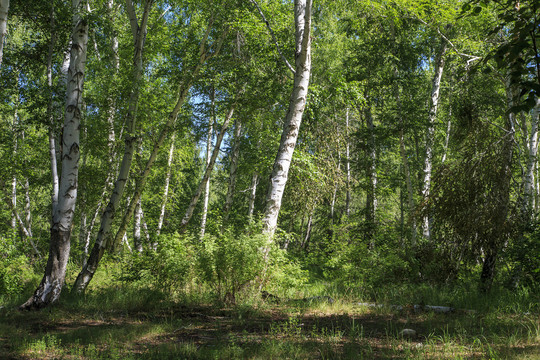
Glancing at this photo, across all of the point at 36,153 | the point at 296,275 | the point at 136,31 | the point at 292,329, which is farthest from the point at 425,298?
the point at 36,153

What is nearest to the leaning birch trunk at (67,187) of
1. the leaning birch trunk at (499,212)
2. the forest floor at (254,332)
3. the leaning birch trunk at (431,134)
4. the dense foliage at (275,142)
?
the forest floor at (254,332)

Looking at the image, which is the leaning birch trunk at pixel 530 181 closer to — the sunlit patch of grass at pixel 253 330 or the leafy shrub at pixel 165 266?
the sunlit patch of grass at pixel 253 330

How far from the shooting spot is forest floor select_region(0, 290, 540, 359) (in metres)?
3.79

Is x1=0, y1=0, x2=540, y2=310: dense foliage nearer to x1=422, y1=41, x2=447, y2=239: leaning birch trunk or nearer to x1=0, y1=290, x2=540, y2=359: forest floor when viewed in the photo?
x1=422, y1=41, x2=447, y2=239: leaning birch trunk

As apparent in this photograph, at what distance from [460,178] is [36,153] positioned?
14.5 m

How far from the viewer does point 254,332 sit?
4.80 m

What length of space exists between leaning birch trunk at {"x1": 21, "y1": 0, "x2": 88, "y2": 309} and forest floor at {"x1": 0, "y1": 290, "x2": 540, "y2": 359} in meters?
0.36

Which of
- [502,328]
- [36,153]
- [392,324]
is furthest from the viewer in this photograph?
[36,153]

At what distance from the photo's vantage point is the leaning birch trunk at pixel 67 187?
20.6 feet

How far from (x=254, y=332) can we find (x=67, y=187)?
4159mm

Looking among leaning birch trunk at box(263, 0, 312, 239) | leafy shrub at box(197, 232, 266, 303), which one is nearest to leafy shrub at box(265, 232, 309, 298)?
leafy shrub at box(197, 232, 266, 303)

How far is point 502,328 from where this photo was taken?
464 cm

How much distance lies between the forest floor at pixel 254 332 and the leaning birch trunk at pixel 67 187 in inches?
14.2

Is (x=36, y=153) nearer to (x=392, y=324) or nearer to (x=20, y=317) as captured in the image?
(x=20, y=317)
